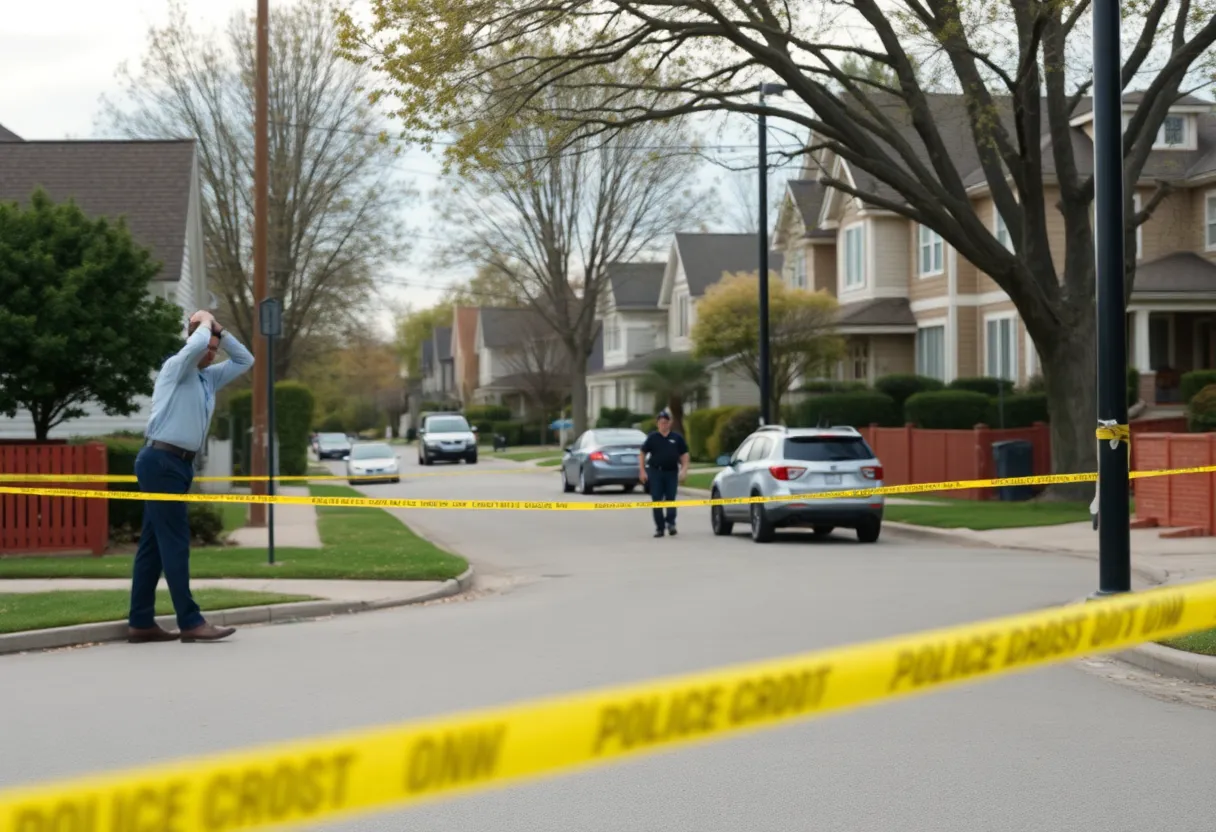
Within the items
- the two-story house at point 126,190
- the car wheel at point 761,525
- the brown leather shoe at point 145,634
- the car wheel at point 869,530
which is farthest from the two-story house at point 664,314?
the brown leather shoe at point 145,634

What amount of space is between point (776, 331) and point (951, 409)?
31.0 feet

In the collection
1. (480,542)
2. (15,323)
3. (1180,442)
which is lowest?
(480,542)

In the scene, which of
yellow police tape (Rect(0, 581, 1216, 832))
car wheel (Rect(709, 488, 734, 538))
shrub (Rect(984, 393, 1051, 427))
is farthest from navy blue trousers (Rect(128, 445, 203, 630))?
shrub (Rect(984, 393, 1051, 427))

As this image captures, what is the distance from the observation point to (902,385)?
4059cm

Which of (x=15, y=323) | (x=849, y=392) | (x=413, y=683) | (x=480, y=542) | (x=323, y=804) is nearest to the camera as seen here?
(x=323, y=804)

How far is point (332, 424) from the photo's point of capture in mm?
133625

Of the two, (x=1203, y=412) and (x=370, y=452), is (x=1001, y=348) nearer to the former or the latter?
(x=1203, y=412)

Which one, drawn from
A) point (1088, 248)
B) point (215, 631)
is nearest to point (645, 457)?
point (1088, 248)

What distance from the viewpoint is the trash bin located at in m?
27.2

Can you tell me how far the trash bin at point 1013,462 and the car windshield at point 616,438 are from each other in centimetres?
865

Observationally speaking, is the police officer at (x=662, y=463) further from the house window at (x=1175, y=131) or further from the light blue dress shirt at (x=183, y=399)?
the house window at (x=1175, y=131)

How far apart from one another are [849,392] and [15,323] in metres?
24.0

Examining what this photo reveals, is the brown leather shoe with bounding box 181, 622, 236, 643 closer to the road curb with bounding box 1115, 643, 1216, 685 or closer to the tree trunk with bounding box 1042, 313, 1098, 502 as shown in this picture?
the road curb with bounding box 1115, 643, 1216, 685

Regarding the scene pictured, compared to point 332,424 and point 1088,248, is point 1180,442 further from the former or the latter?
point 332,424
